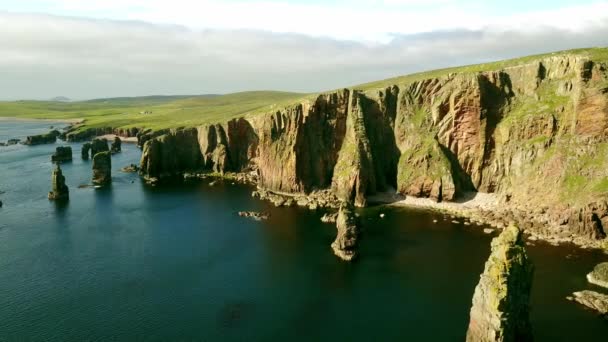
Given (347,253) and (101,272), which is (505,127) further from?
(101,272)

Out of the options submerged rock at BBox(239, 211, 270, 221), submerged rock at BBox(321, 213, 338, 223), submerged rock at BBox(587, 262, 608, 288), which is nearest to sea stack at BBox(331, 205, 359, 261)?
submerged rock at BBox(321, 213, 338, 223)

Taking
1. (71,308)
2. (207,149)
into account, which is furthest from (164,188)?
(71,308)

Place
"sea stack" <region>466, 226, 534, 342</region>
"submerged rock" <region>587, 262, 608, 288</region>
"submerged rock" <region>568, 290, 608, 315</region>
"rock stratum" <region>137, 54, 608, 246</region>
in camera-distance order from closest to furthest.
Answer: "sea stack" <region>466, 226, 534, 342</region> < "submerged rock" <region>568, 290, 608, 315</region> < "submerged rock" <region>587, 262, 608, 288</region> < "rock stratum" <region>137, 54, 608, 246</region>

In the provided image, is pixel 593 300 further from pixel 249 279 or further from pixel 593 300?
pixel 249 279

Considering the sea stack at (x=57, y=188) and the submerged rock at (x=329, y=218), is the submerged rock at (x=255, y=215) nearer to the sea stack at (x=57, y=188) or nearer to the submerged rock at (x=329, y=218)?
the submerged rock at (x=329, y=218)

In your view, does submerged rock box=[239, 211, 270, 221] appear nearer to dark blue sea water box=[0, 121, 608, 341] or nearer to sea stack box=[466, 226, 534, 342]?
dark blue sea water box=[0, 121, 608, 341]

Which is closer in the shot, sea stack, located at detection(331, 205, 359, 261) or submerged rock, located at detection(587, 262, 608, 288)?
submerged rock, located at detection(587, 262, 608, 288)
